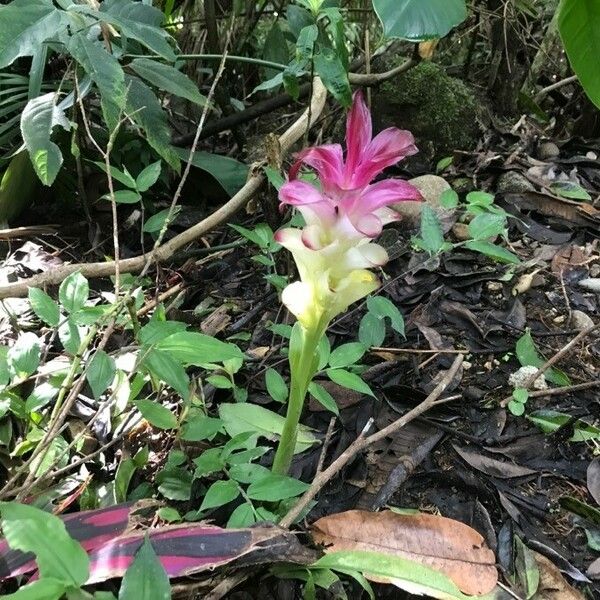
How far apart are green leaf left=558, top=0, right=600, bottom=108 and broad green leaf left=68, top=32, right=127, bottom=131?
0.78 meters

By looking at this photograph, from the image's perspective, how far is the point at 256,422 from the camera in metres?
1.08

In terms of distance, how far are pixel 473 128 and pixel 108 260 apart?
49.6 inches

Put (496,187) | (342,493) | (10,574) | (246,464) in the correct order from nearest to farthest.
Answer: (10,574) → (246,464) → (342,493) → (496,187)

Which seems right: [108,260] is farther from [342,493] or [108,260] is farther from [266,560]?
[266,560]

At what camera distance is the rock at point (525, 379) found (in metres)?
1.21

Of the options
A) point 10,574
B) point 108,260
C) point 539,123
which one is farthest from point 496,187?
point 10,574

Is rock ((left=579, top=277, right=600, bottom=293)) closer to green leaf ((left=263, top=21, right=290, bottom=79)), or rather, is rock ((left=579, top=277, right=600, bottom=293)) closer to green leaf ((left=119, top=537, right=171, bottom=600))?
green leaf ((left=263, top=21, right=290, bottom=79))

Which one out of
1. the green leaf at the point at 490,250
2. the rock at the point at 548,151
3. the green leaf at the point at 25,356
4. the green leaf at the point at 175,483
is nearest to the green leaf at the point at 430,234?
the green leaf at the point at 490,250

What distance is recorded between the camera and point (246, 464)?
36.1 inches

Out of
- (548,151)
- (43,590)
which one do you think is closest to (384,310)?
(43,590)

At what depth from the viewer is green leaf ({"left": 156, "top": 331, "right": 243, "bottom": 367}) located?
859 mm

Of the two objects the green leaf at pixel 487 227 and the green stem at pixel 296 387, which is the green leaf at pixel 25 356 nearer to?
the green stem at pixel 296 387

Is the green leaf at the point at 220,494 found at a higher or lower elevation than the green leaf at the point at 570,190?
higher

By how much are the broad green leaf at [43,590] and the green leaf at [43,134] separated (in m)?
0.81
